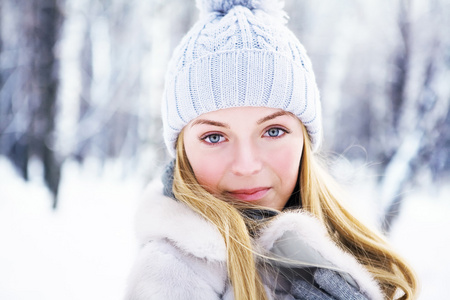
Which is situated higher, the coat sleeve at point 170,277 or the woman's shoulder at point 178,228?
the woman's shoulder at point 178,228

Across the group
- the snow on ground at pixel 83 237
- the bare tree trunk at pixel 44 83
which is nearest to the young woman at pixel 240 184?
the snow on ground at pixel 83 237

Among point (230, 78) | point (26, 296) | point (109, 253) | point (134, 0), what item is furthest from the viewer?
point (134, 0)

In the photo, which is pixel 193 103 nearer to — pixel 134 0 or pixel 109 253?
pixel 109 253

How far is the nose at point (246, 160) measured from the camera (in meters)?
1.05

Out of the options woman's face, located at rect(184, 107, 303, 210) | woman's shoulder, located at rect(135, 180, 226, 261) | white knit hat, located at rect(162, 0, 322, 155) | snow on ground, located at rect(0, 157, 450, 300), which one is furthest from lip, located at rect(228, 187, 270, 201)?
snow on ground, located at rect(0, 157, 450, 300)

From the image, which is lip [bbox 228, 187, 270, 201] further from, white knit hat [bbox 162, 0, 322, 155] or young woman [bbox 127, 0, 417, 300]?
white knit hat [bbox 162, 0, 322, 155]

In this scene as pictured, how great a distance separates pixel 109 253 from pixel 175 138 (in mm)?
2173

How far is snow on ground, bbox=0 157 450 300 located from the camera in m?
2.60

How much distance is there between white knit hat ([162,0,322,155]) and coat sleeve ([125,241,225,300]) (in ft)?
1.46

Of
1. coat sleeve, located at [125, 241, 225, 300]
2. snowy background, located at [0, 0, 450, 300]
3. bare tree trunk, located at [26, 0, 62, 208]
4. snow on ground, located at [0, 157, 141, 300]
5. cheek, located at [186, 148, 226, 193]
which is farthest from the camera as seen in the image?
bare tree trunk, located at [26, 0, 62, 208]

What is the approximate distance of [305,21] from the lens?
3.71 meters

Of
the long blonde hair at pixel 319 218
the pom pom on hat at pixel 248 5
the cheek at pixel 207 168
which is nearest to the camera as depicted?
the long blonde hair at pixel 319 218

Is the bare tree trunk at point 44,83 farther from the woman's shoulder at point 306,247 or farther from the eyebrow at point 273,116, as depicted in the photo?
the woman's shoulder at point 306,247

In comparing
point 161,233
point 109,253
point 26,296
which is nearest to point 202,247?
point 161,233
